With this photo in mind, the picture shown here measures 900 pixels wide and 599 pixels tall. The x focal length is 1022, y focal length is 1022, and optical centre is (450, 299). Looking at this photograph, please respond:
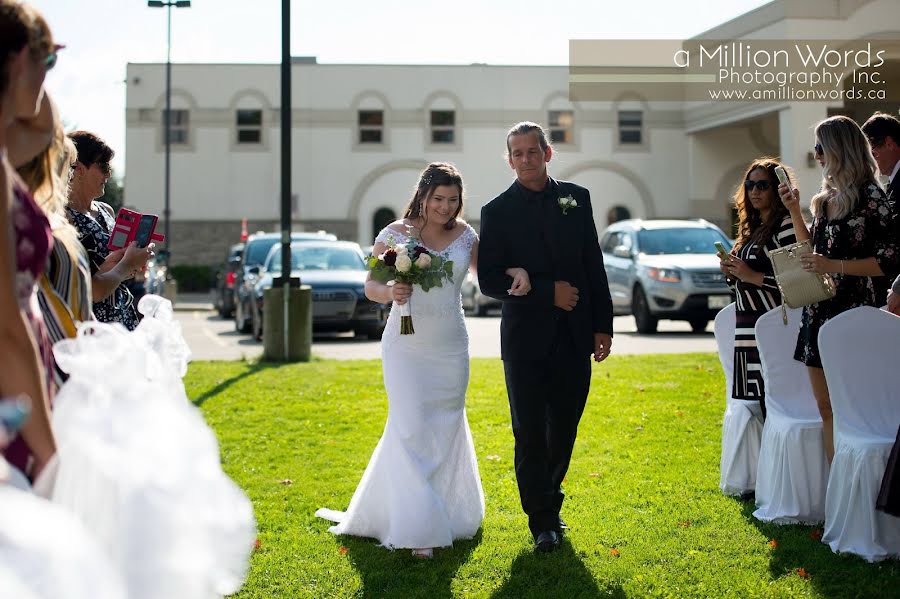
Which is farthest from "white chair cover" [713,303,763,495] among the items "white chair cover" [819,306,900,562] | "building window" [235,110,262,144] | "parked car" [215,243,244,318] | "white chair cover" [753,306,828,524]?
"building window" [235,110,262,144]

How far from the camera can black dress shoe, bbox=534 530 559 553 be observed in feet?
18.2

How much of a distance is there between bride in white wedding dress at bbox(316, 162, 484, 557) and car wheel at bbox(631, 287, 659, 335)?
42.4ft

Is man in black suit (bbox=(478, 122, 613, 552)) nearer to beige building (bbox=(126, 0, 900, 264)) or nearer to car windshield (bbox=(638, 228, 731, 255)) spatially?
car windshield (bbox=(638, 228, 731, 255))

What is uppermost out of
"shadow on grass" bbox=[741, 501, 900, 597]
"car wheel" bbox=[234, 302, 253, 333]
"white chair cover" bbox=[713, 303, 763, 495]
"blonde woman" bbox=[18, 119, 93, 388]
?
"blonde woman" bbox=[18, 119, 93, 388]

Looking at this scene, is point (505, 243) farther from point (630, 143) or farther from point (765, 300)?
point (630, 143)

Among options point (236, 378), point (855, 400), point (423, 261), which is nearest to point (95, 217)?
point (423, 261)

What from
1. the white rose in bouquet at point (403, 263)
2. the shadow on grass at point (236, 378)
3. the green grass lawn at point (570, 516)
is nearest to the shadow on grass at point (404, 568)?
the green grass lawn at point (570, 516)

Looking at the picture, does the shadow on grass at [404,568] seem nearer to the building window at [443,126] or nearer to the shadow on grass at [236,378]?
the shadow on grass at [236,378]

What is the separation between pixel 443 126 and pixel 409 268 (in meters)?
39.0

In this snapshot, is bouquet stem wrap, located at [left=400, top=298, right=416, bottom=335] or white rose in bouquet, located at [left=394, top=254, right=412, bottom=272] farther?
bouquet stem wrap, located at [left=400, top=298, right=416, bottom=335]

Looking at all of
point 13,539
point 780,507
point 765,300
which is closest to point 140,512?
point 13,539

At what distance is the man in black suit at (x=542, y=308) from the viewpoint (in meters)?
5.73

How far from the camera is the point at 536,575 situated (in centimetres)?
517

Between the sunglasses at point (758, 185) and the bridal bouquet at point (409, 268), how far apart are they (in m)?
2.18
